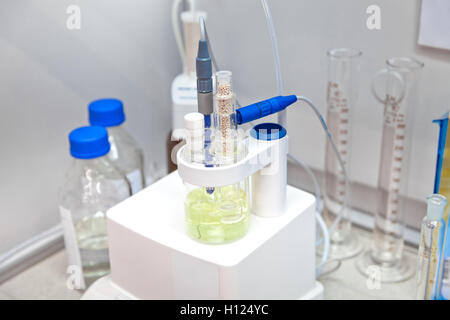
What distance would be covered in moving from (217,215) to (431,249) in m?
0.30

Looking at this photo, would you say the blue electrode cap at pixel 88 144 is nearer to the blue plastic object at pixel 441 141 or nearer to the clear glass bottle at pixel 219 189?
the clear glass bottle at pixel 219 189

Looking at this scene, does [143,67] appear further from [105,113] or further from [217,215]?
[217,215]

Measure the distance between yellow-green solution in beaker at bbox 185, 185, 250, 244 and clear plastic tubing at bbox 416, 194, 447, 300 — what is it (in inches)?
9.5

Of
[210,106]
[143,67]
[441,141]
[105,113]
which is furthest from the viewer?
[143,67]

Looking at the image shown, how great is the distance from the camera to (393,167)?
0.89 meters

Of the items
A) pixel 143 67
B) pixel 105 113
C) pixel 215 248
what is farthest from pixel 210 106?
pixel 143 67

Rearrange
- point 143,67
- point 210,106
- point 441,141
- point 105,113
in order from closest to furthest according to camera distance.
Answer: point 210,106
point 441,141
point 105,113
point 143,67

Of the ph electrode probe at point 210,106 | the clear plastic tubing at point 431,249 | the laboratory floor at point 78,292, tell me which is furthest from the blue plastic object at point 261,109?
the laboratory floor at point 78,292

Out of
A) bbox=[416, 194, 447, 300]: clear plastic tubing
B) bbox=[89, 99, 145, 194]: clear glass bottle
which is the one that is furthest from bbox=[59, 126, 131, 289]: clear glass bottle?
bbox=[416, 194, 447, 300]: clear plastic tubing

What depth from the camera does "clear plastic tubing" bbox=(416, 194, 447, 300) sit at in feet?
2.53

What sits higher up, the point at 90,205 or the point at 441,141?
the point at 441,141
